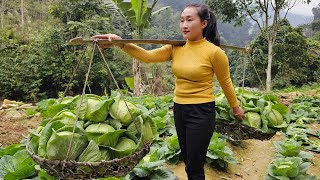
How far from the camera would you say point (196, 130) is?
6.51 ft

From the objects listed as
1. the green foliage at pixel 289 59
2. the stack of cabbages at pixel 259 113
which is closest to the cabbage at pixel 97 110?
the stack of cabbages at pixel 259 113

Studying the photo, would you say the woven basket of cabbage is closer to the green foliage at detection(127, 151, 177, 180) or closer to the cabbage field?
the cabbage field

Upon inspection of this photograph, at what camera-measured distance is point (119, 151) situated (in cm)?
163

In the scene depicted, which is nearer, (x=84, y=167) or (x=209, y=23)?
(x=84, y=167)

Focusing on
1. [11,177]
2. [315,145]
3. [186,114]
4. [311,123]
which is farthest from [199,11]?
[311,123]

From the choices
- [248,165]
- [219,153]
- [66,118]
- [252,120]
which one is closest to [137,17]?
[248,165]

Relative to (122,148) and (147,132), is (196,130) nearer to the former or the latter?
(147,132)

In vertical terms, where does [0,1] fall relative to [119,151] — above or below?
above

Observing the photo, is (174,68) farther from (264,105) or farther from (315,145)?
(315,145)

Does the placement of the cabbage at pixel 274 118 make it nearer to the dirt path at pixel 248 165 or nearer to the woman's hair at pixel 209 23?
the dirt path at pixel 248 165

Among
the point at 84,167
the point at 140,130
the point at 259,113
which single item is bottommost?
the point at 259,113

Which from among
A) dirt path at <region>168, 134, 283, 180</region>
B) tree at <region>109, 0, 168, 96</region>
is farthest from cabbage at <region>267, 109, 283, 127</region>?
tree at <region>109, 0, 168, 96</region>

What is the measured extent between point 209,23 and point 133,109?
72 cm

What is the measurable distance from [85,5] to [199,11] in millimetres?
13538
